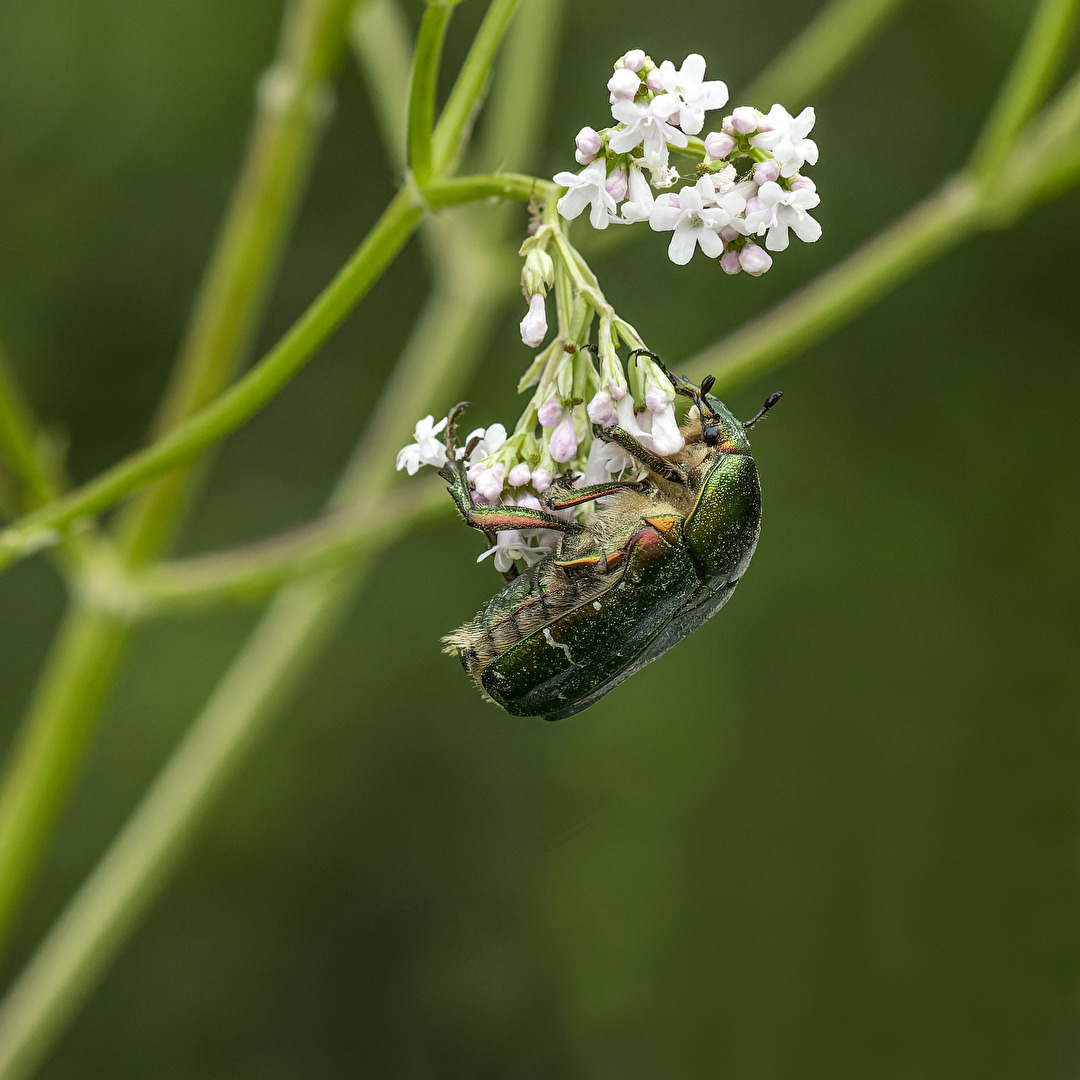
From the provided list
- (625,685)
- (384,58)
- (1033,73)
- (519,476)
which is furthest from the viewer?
(625,685)

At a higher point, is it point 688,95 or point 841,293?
point 841,293

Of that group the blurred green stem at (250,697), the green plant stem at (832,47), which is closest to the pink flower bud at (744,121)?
the blurred green stem at (250,697)

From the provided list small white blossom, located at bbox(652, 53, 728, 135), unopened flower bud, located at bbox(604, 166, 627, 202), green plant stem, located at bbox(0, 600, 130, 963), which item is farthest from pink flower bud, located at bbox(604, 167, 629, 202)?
green plant stem, located at bbox(0, 600, 130, 963)

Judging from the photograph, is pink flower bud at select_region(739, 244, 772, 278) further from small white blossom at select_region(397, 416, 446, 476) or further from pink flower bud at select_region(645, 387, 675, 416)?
small white blossom at select_region(397, 416, 446, 476)

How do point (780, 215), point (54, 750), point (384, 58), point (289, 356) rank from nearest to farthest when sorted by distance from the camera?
point (780, 215)
point (289, 356)
point (54, 750)
point (384, 58)

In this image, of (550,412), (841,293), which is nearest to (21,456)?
(550,412)

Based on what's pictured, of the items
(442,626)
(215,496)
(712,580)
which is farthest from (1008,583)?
(712,580)

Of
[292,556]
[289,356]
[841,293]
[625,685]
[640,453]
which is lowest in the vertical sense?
[640,453]

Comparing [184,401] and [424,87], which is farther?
[184,401]

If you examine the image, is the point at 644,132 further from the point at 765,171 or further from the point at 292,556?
the point at 292,556
